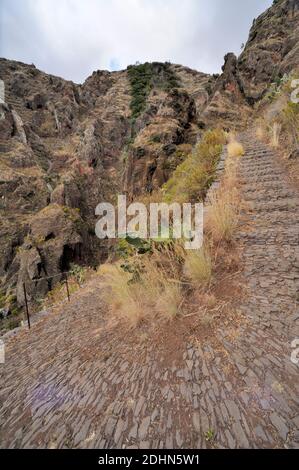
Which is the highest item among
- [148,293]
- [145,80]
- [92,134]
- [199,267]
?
[145,80]

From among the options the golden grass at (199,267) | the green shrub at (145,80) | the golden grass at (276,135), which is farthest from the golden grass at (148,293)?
the green shrub at (145,80)

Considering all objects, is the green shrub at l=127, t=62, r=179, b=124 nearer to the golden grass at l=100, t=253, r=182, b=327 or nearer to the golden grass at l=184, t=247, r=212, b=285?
the golden grass at l=100, t=253, r=182, b=327

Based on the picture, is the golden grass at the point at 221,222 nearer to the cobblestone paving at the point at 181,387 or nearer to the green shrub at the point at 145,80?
the cobblestone paving at the point at 181,387

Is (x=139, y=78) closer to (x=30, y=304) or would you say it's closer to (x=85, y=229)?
(x=85, y=229)

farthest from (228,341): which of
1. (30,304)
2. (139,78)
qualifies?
(139,78)

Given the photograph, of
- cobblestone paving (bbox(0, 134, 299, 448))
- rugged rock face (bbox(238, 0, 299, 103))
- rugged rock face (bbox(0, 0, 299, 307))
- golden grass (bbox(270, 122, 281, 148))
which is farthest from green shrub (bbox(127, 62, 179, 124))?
cobblestone paving (bbox(0, 134, 299, 448))

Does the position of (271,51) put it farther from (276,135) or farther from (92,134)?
(92,134)

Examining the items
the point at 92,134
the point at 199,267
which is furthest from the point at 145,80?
the point at 199,267

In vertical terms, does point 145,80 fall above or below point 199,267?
above
